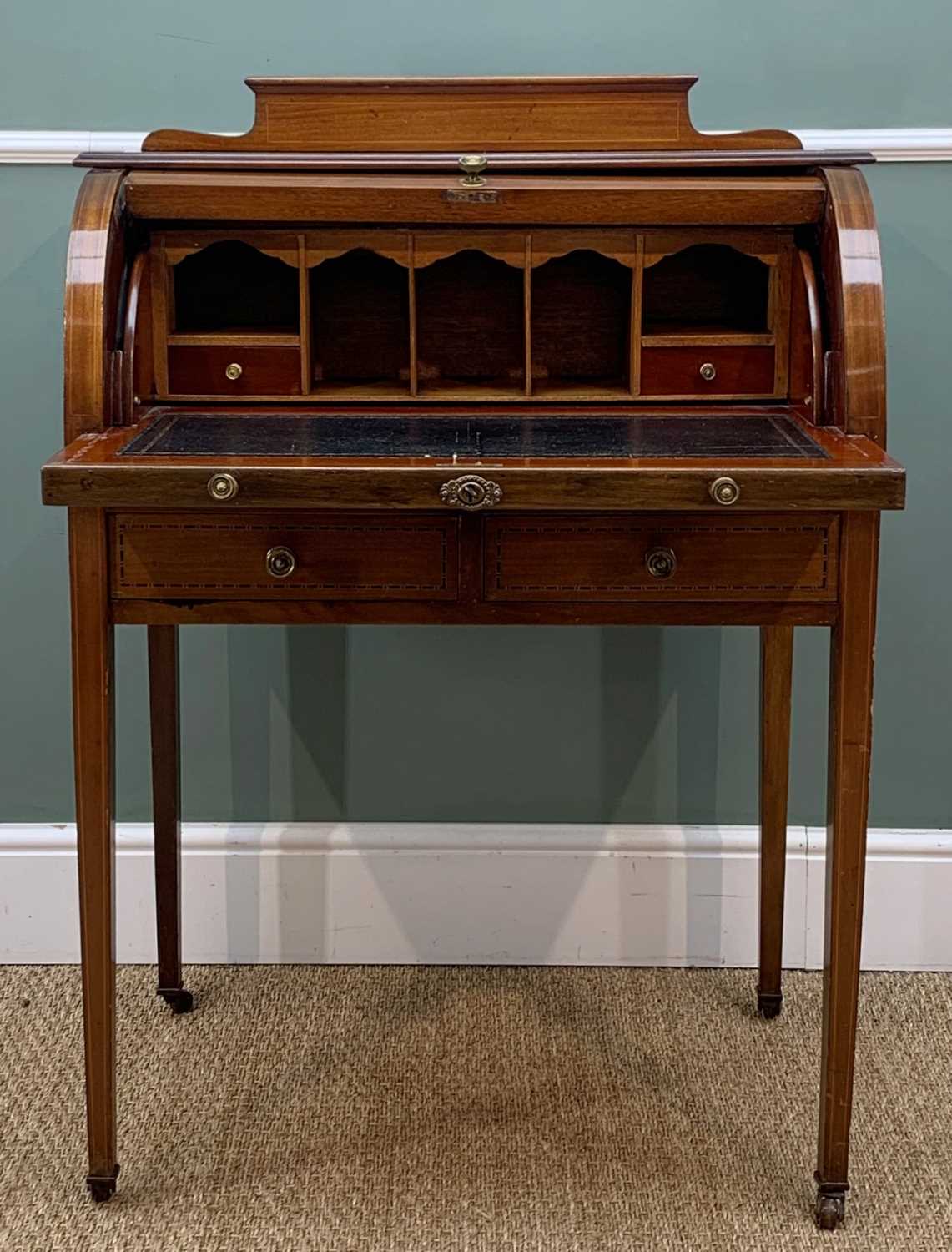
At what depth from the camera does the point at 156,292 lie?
1.93 m

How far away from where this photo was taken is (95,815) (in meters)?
1.76

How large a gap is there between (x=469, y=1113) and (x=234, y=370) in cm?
109

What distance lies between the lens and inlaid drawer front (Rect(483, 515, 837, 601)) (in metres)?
1.64

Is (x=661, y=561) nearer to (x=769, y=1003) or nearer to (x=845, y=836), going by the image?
(x=845, y=836)

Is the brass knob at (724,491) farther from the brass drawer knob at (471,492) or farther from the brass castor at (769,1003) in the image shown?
the brass castor at (769,1003)

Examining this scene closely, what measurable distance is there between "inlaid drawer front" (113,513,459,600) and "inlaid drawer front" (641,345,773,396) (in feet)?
1.49

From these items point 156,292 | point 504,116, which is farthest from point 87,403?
point 504,116

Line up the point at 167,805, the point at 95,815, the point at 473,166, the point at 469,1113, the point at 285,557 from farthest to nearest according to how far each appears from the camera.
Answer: the point at 167,805 → the point at 469,1113 → the point at 473,166 → the point at 95,815 → the point at 285,557

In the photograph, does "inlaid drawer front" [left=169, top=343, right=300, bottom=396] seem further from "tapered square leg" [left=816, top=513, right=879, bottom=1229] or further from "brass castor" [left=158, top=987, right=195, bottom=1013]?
"brass castor" [left=158, top=987, right=195, bottom=1013]

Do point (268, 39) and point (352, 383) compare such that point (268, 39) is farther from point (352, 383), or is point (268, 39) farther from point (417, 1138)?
point (417, 1138)

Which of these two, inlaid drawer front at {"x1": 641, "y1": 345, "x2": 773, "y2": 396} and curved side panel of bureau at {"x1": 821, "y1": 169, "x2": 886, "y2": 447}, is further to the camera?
inlaid drawer front at {"x1": 641, "y1": 345, "x2": 773, "y2": 396}

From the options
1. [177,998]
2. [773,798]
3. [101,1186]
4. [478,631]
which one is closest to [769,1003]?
[773,798]

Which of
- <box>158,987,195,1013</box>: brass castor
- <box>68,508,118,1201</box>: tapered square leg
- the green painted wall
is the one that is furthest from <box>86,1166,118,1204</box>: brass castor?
the green painted wall

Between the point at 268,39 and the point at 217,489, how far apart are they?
103cm
